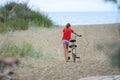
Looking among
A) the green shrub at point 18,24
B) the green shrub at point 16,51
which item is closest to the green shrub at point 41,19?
the green shrub at point 18,24

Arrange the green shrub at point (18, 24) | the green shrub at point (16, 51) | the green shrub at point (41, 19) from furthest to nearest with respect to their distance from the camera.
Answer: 1. the green shrub at point (41, 19)
2. the green shrub at point (18, 24)
3. the green shrub at point (16, 51)

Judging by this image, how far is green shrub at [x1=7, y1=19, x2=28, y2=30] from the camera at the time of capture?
26730 mm

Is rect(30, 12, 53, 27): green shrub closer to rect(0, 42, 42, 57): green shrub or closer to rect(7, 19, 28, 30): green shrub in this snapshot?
rect(7, 19, 28, 30): green shrub

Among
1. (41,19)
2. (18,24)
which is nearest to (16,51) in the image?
(18,24)

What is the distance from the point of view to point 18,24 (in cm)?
2738

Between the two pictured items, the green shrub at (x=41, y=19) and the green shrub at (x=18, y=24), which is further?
the green shrub at (x=41, y=19)

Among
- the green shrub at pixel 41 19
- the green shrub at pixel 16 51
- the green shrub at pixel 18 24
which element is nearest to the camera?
the green shrub at pixel 16 51

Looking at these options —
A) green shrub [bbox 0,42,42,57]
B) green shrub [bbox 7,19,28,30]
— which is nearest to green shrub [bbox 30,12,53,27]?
green shrub [bbox 7,19,28,30]

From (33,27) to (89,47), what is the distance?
8333mm

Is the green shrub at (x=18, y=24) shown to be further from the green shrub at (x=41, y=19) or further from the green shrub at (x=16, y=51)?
the green shrub at (x=16, y=51)

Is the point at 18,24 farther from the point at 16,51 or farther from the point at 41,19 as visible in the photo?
the point at 16,51

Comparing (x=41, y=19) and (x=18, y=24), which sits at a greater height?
(x=41, y=19)

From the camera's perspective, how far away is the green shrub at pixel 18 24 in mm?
26730

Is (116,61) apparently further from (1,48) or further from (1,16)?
(1,16)
